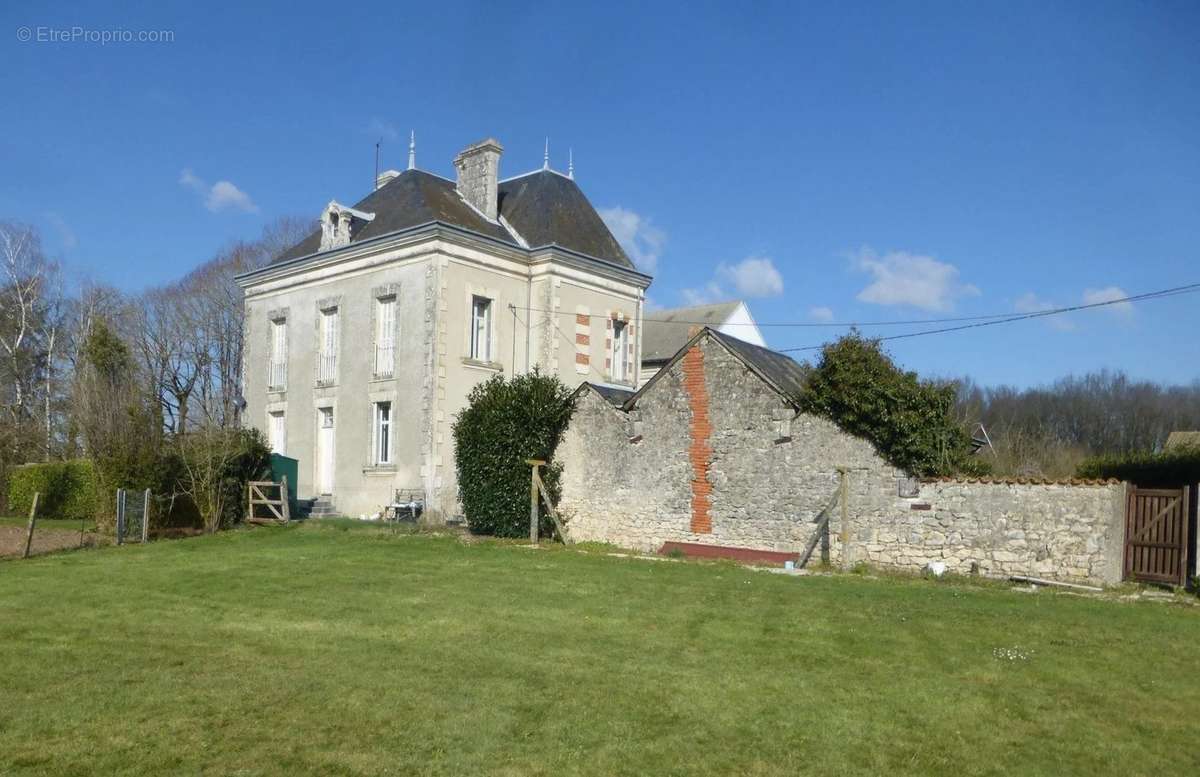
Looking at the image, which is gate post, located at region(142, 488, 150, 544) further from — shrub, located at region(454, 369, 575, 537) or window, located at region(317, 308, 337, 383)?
window, located at region(317, 308, 337, 383)

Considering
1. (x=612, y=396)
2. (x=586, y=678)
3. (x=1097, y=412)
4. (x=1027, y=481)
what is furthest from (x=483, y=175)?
(x=1097, y=412)

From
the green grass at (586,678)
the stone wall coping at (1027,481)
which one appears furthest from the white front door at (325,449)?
the stone wall coping at (1027,481)

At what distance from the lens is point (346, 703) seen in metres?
7.20

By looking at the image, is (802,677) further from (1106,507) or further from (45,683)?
(1106,507)

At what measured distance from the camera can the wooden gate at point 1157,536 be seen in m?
13.6

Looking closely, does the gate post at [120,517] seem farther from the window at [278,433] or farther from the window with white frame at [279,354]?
the window with white frame at [279,354]

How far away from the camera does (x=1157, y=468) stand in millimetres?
17016

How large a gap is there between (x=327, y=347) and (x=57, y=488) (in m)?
8.93

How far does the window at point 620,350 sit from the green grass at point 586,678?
15112mm

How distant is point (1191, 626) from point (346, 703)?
8494mm

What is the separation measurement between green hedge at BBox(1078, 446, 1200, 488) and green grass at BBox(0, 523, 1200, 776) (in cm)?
508

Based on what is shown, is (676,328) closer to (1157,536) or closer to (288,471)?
(288,471)

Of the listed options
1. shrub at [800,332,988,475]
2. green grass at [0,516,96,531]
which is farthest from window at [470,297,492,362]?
shrub at [800,332,988,475]

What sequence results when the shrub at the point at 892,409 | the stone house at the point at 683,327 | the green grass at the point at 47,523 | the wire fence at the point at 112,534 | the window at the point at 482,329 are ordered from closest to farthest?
the shrub at the point at 892,409, the wire fence at the point at 112,534, the green grass at the point at 47,523, the window at the point at 482,329, the stone house at the point at 683,327
